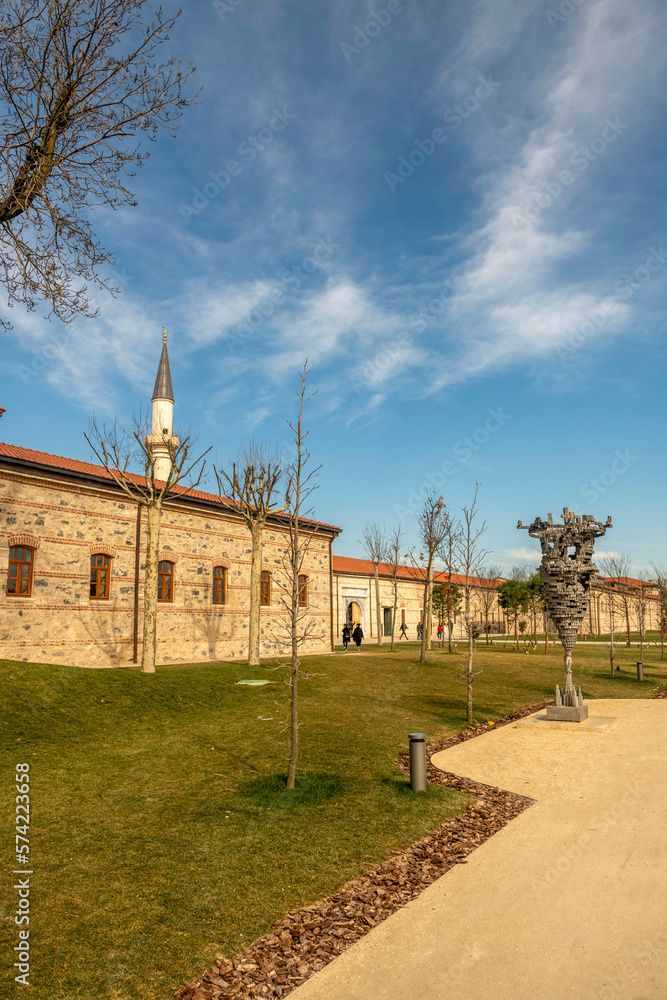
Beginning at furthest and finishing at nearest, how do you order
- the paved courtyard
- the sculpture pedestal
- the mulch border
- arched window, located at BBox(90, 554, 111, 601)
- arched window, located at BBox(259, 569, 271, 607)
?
arched window, located at BBox(259, 569, 271, 607) < arched window, located at BBox(90, 554, 111, 601) < the sculpture pedestal < the mulch border < the paved courtyard

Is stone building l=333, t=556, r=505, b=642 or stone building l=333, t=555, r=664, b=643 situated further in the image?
stone building l=333, t=556, r=505, b=642

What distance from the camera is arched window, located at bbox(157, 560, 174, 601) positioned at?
21.0m

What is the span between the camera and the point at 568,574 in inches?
563

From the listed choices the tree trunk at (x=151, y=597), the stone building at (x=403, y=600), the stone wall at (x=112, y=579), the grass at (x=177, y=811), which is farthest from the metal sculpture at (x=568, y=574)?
the stone building at (x=403, y=600)

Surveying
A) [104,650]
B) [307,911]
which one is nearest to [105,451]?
[104,650]

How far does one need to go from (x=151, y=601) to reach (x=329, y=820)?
10316 mm

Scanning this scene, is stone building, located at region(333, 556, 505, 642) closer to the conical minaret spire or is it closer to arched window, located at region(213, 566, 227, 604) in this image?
arched window, located at region(213, 566, 227, 604)

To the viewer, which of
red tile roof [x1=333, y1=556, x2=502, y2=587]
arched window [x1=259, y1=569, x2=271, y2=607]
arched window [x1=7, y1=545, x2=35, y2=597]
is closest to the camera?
arched window [x1=7, y1=545, x2=35, y2=597]

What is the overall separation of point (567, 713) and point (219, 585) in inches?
550

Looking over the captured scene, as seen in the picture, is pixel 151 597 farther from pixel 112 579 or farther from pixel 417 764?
pixel 417 764

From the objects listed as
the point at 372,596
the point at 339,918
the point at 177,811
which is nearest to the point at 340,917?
the point at 339,918

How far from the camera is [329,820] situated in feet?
24.5

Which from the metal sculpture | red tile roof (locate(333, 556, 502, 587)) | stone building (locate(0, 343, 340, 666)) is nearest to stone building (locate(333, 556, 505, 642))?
red tile roof (locate(333, 556, 502, 587))

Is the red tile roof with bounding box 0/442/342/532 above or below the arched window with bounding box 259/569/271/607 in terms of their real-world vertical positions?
above
